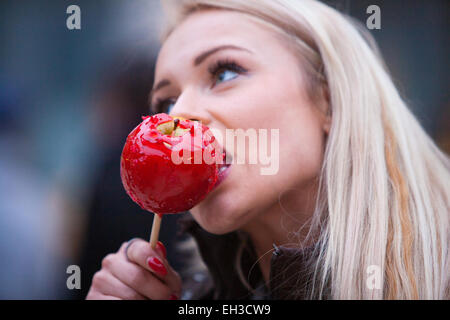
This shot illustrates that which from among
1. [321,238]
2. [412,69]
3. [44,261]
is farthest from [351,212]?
[44,261]

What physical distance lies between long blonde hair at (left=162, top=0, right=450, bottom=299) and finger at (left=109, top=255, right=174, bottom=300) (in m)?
0.34

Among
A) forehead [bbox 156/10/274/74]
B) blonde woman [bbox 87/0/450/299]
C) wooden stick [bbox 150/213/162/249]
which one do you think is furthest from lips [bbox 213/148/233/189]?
forehead [bbox 156/10/274/74]

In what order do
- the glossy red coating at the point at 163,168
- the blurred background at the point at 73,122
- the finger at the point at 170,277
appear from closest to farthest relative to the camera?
the glossy red coating at the point at 163,168
the finger at the point at 170,277
the blurred background at the point at 73,122

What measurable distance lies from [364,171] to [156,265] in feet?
1.65

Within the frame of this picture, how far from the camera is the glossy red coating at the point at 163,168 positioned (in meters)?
0.59

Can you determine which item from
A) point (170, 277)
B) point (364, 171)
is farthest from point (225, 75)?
point (170, 277)

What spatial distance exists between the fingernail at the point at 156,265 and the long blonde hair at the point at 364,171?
0.33 m

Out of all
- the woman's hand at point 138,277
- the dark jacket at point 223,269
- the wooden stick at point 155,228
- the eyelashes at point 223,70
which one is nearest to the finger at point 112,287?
the woman's hand at point 138,277

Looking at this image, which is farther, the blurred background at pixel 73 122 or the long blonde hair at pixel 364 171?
the blurred background at pixel 73 122

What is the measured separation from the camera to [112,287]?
0.82 meters

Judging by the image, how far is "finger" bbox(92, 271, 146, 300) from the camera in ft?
2.61

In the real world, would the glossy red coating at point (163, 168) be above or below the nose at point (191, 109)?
below

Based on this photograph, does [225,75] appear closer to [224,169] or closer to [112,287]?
[224,169]

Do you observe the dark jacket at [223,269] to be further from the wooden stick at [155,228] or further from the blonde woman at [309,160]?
the wooden stick at [155,228]
